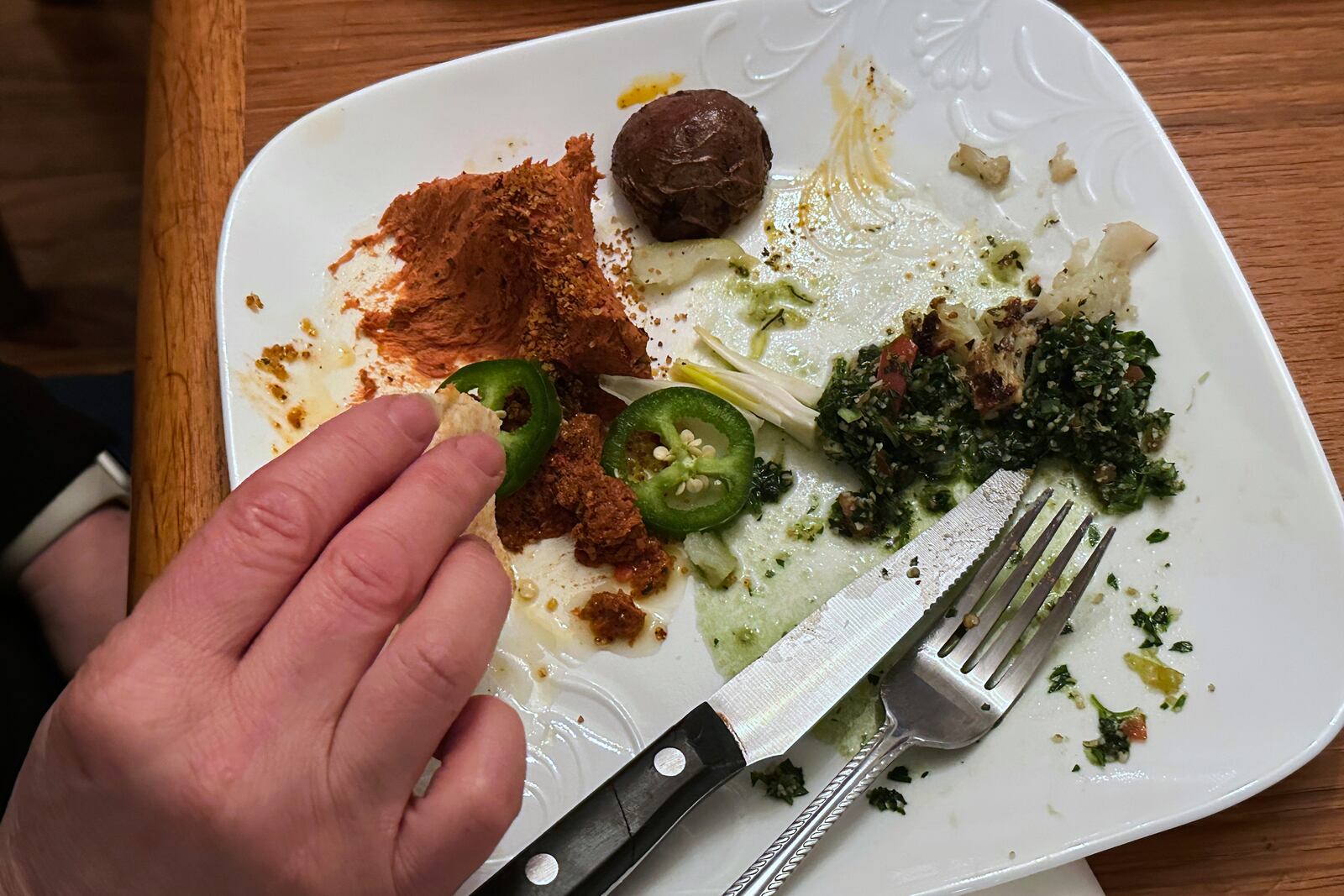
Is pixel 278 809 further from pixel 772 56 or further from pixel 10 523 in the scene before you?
pixel 772 56

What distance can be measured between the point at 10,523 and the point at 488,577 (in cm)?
219

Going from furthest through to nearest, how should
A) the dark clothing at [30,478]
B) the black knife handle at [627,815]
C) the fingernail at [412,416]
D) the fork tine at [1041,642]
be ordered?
the dark clothing at [30,478] → the fork tine at [1041,642] → the black knife handle at [627,815] → the fingernail at [412,416]

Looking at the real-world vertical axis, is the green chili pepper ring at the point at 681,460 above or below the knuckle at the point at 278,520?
below

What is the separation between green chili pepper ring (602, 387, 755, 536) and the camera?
2225mm

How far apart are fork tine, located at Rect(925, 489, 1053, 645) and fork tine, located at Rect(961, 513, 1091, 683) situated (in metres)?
0.06

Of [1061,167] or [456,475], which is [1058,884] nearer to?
[456,475]

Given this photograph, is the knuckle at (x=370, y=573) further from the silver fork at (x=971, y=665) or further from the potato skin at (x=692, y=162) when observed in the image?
the potato skin at (x=692, y=162)

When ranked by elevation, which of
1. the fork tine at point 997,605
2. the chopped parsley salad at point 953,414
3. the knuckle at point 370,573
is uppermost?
the knuckle at point 370,573

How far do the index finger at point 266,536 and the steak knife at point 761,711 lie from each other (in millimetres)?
779

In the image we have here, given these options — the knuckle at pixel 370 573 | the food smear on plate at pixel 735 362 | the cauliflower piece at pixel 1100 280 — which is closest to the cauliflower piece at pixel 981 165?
the food smear on plate at pixel 735 362

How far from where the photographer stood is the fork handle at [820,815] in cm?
172

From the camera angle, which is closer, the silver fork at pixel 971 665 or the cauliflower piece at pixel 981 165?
the silver fork at pixel 971 665

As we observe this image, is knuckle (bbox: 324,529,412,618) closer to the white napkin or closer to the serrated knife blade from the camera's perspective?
the serrated knife blade

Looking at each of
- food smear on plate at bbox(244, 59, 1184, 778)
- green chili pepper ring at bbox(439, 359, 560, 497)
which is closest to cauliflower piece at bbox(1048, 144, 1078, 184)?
food smear on plate at bbox(244, 59, 1184, 778)
